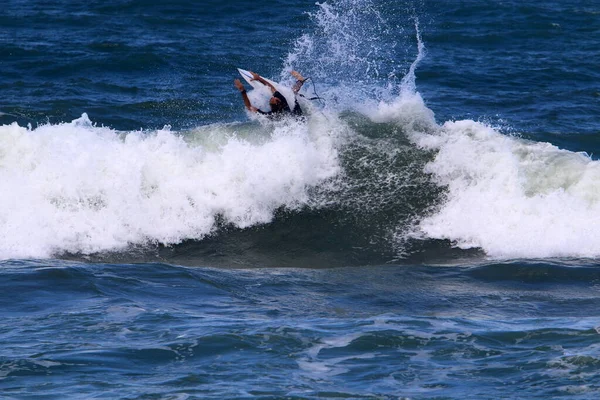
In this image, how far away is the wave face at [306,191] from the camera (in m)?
13.5

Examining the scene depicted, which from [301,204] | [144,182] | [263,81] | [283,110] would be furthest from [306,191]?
[263,81]

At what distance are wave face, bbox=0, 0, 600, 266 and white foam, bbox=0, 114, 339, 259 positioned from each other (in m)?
0.02

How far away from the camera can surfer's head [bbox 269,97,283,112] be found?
16.0 meters

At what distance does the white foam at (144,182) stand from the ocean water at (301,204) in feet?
0.12

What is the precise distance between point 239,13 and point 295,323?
16.8m

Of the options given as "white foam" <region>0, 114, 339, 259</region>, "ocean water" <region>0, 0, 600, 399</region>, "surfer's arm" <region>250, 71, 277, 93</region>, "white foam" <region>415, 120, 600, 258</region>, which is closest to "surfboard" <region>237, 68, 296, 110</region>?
"surfer's arm" <region>250, 71, 277, 93</region>

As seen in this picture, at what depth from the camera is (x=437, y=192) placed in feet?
48.2

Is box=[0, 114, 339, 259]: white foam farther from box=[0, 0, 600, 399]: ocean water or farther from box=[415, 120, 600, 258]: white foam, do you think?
box=[415, 120, 600, 258]: white foam

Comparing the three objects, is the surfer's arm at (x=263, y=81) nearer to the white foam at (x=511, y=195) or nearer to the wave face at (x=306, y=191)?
the wave face at (x=306, y=191)

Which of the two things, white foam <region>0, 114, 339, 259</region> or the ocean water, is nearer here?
the ocean water

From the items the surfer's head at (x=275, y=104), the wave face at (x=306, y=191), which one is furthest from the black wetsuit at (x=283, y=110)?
the wave face at (x=306, y=191)

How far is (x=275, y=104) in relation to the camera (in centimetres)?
1603

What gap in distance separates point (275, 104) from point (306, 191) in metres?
1.91

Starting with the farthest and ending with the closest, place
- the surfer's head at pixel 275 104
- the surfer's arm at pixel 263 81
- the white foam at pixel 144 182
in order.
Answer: the surfer's arm at pixel 263 81 < the surfer's head at pixel 275 104 < the white foam at pixel 144 182
